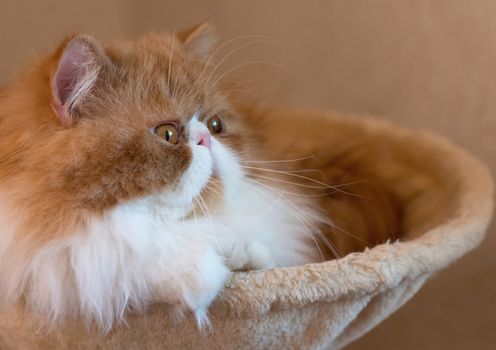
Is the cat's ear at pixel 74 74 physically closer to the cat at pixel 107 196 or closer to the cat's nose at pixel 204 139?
the cat at pixel 107 196

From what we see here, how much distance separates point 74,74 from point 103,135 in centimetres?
11

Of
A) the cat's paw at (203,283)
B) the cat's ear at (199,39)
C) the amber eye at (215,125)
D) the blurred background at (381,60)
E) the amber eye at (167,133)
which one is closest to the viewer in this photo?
the cat's paw at (203,283)

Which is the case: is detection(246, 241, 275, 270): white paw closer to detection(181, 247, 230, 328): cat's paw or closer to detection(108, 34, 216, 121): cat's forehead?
detection(181, 247, 230, 328): cat's paw

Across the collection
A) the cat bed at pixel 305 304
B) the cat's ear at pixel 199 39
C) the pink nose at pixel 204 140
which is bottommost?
the cat bed at pixel 305 304

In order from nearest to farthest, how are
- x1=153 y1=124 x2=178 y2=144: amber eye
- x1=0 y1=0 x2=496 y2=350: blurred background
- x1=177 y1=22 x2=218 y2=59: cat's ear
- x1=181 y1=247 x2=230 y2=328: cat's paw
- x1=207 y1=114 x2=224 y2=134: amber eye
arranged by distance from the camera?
x1=181 y1=247 x2=230 y2=328: cat's paw
x1=153 y1=124 x2=178 y2=144: amber eye
x1=207 y1=114 x2=224 y2=134: amber eye
x1=177 y1=22 x2=218 y2=59: cat's ear
x1=0 y1=0 x2=496 y2=350: blurred background

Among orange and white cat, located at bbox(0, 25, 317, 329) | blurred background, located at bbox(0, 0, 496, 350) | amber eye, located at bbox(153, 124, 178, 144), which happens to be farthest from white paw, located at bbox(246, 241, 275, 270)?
blurred background, located at bbox(0, 0, 496, 350)

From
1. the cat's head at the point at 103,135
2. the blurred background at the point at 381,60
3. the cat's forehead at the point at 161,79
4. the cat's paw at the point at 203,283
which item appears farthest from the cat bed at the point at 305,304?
the blurred background at the point at 381,60

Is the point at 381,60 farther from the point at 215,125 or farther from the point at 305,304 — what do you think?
the point at 305,304

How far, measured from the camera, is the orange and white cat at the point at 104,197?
0.90 meters

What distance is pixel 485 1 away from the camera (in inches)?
76.0

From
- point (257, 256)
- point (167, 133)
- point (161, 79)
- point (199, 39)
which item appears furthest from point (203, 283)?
point (199, 39)

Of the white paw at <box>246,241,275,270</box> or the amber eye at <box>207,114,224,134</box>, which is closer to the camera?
the white paw at <box>246,241,275,270</box>

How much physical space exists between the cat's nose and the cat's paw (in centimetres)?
21

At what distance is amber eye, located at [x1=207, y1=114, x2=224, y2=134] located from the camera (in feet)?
3.78
